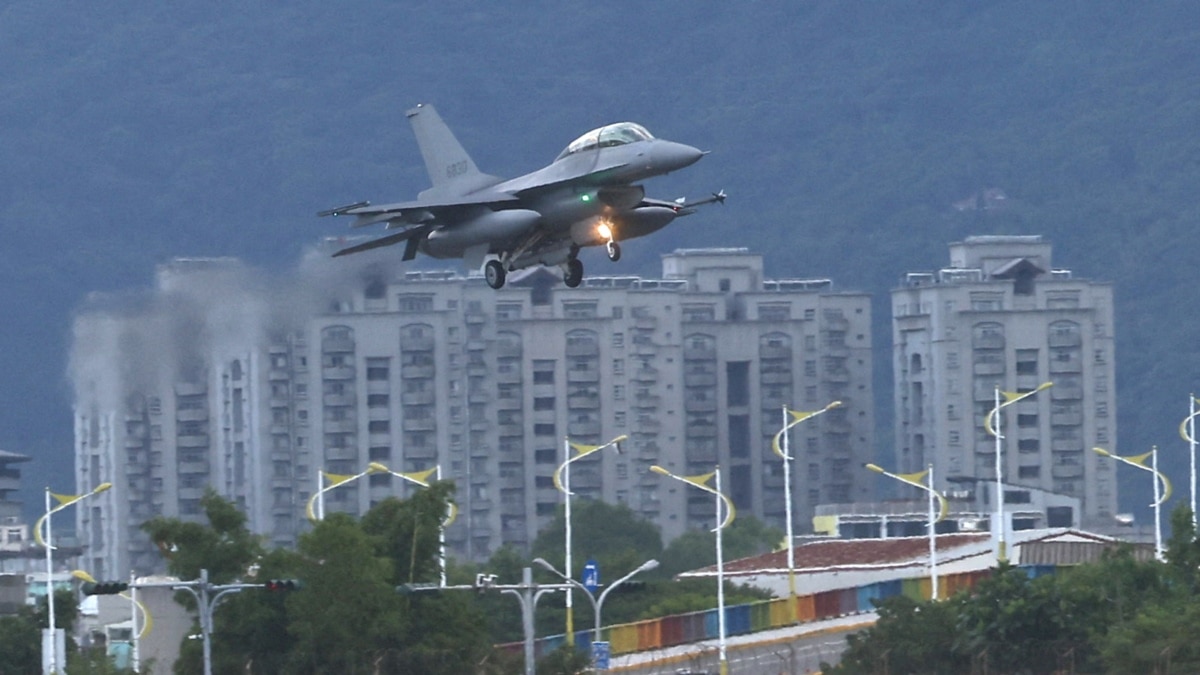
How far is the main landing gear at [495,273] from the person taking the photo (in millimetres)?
Answer: 48188

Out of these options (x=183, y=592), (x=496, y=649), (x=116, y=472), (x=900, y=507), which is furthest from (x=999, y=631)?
(x=116, y=472)

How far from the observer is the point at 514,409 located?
148 meters

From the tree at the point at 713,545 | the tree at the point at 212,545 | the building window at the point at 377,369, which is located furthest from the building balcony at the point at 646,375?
the tree at the point at 212,545

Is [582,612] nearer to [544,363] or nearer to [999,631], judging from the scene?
[999,631]

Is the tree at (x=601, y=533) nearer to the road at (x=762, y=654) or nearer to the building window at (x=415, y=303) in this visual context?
the building window at (x=415, y=303)

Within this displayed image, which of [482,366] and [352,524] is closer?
[352,524]

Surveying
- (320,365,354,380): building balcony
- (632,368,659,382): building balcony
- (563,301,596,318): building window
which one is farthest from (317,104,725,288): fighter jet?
(632,368,659,382): building balcony

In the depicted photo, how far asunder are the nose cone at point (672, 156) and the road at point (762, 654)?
2044 centimetres

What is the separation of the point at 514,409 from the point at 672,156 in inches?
4088

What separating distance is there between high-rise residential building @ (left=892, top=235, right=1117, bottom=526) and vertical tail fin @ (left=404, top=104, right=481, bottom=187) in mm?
98962

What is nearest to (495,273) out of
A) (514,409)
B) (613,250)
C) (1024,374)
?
(613,250)

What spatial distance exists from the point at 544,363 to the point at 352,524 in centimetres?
9079

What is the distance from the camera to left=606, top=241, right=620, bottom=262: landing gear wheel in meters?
44.5

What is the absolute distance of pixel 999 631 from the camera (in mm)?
60438
